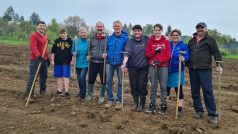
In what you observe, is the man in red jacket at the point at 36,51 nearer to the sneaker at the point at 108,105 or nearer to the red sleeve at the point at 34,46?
the red sleeve at the point at 34,46

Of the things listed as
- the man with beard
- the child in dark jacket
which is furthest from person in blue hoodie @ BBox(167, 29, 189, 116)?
the child in dark jacket

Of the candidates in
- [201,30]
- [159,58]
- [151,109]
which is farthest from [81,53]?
[201,30]

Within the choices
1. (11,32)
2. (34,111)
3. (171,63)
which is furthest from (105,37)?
(11,32)

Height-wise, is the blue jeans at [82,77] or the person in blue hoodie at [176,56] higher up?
the person in blue hoodie at [176,56]

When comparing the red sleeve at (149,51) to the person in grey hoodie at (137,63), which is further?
the person in grey hoodie at (137,63)

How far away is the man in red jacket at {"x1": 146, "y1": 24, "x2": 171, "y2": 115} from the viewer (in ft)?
25.6

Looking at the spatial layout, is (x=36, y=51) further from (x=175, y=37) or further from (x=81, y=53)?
(x=175, y=37)

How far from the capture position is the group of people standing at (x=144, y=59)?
7672 millimetres

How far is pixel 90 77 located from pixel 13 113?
2379 mm

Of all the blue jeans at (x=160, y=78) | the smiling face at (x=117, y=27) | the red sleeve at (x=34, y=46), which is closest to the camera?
the blue jeans at (x=160, y=78)

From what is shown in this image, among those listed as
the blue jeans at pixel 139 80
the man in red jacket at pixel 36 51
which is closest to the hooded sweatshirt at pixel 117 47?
the blue jeans at pixel 139 80

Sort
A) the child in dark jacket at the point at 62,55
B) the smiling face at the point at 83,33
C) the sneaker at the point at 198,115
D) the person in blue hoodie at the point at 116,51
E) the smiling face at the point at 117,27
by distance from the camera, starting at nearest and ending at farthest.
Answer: the sneaker at the point at 198,115 → the smiling face at the point at 117,27 → the person in blue hoodie at the point at 116,51 → the smiling face at the point at 83,33 → the child in dark jacket at the point at 62,55

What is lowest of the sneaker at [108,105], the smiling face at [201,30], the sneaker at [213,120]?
the sneaker at [213,120]

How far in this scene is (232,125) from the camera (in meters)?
7.65
